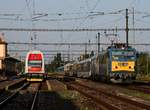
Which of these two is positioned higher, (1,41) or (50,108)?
(1,41)

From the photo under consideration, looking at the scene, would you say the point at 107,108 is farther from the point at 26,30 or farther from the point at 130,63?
the point at 26,30

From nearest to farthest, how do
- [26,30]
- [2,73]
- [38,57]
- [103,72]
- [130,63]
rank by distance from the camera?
[130,63], [103,72], [38,57], [26,30], [2,73]

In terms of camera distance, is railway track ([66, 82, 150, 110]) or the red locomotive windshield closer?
railway track ([66, 82, 150, 110])

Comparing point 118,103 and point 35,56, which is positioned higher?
point 35,56

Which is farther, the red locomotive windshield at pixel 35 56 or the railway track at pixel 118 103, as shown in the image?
the red locomotive windshield at pixel 35 56

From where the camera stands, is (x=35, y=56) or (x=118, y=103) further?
(x=35, y=56)

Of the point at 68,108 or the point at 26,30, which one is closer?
the point at 68,108

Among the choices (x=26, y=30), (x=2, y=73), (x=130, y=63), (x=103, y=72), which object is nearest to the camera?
(x=130, y=63)

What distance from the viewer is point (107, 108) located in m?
17.2

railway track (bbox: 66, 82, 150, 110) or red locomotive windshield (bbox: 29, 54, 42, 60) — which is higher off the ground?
red locomotive windshield (bbox: 29, 54, 42, 60)

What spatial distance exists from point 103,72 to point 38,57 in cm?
1093

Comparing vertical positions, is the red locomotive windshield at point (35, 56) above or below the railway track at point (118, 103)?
above

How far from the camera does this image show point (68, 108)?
17.5 metres

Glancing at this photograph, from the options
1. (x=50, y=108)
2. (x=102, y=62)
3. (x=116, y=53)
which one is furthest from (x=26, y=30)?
(x=50, y=108)
